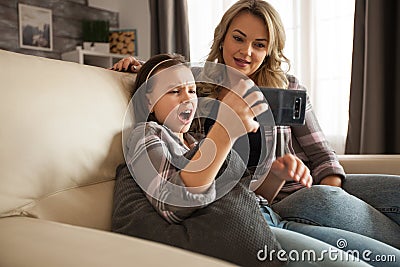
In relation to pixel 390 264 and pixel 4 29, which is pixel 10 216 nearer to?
pixel 390 264

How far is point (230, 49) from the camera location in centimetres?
140

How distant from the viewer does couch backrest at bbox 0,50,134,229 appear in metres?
0.89

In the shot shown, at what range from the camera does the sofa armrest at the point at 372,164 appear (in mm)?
1432

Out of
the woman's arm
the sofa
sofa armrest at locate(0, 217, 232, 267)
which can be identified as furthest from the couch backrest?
the woman's arm

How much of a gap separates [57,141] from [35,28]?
2541 millimetres

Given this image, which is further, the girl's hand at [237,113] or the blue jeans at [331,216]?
the blue jeans at [331,216]

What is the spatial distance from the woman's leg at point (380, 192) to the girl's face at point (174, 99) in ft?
1.61

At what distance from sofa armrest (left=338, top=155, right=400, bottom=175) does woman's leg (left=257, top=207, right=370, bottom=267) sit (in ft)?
2.13

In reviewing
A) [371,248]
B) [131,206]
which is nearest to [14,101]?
[131,206]

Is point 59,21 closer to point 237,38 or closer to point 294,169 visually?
point 237,38

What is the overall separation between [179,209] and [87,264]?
28cm

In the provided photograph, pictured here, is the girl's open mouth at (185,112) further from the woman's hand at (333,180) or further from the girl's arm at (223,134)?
the woman's hand at (333,180)

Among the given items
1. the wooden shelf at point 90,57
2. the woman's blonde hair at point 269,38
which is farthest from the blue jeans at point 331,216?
the wooden shelf at point 90,57

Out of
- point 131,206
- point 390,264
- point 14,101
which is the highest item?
point 14,101
